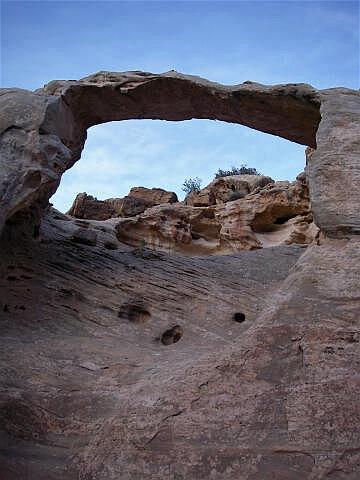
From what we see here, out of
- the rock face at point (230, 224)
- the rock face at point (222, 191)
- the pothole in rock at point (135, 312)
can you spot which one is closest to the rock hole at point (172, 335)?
the pothole in rock at point (135, 312)

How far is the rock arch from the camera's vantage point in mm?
6168

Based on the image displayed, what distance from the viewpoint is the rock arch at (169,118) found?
6168 millimetres

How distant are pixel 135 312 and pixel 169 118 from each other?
3520mm

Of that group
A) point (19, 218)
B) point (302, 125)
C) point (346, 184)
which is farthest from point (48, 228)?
point (346, 184)

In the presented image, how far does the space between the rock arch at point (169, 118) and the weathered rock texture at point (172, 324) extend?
2 centimetres

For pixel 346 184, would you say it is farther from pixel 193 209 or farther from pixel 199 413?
pixel 193 209

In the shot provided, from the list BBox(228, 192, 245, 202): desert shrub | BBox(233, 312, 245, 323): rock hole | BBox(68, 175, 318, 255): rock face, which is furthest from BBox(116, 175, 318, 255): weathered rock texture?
BBox(233, 312, 245, 323): rock hole

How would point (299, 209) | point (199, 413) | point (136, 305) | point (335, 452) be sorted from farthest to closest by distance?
1. point (299, 209)
2. point (136, 305)
3. point (199, 413)
4. point (335, 452)

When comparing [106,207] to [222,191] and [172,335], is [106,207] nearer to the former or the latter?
[222,191]

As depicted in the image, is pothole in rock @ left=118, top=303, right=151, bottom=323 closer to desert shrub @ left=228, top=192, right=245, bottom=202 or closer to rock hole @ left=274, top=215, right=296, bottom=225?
rock hole @ left=274, top=215, right=296, bottom=225

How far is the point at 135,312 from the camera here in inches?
303

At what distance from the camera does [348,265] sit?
5465mm

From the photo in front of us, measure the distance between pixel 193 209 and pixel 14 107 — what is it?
613 centimetres

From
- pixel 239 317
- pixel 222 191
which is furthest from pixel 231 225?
pixel 239 317
